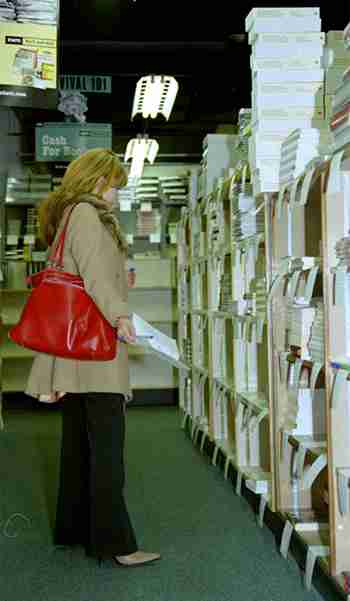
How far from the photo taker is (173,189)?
9.60 metres

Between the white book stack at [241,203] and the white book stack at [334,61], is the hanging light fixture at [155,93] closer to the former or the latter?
the white book stack at [241,203]

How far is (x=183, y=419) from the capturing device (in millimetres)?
6855

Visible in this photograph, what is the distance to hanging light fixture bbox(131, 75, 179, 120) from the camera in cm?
700

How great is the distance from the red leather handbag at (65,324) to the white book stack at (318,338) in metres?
0.76

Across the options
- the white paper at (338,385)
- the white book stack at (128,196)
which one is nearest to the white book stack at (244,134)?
the white paper at (338,385)

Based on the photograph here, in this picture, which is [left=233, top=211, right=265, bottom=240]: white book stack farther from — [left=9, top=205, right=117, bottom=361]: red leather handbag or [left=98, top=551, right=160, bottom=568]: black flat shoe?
[left=98, top=551, right=160, bottom=568]: black flat shoe

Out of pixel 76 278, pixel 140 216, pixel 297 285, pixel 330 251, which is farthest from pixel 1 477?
pixel 140 216

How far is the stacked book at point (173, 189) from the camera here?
9562 millimetres

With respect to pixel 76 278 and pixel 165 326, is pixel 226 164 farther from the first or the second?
pixel 165 326

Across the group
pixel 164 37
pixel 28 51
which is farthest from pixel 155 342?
pixel 164 37

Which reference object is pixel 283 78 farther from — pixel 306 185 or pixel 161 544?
pixel 161 544

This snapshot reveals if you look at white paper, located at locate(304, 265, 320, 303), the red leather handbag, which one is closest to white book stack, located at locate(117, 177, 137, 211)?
the red leather handbag

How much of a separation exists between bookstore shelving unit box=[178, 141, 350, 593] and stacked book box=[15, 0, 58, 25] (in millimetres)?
1584

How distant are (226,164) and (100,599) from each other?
10.9ft
